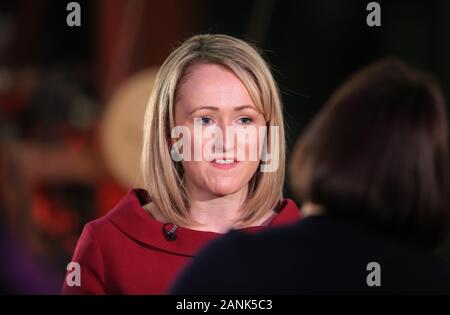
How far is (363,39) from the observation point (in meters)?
2.94

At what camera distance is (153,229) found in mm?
928

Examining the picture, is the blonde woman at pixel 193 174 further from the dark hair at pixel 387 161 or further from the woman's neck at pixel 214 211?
the dark hair at pixel 387 161

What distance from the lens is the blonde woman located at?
91 centimetres

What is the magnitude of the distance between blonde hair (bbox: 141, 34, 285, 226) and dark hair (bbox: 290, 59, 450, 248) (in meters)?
0.22

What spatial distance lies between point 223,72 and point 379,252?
12.3 inches

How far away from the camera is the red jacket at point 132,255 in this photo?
90 cm

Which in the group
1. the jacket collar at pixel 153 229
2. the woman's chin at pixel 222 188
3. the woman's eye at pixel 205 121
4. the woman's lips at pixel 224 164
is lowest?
the jacket collar at pixel 153 229

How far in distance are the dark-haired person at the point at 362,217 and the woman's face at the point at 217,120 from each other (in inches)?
8.1

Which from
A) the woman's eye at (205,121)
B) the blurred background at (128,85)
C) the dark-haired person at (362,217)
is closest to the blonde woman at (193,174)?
the woman's eye at (205,121)

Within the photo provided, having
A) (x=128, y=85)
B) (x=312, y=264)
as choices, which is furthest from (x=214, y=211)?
(x=128, y=85)

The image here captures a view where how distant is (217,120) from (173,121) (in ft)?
0.21

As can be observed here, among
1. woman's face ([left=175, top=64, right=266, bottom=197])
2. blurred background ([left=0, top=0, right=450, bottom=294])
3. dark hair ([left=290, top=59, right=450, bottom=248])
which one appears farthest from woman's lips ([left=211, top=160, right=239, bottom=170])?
blurred background ([left=0, top=0, right=450, bottom=294])
